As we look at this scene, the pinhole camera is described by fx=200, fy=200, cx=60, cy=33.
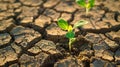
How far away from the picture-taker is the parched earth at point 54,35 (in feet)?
6.09

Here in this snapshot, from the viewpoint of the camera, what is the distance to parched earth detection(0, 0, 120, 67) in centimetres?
186

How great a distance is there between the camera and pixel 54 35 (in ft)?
7.01

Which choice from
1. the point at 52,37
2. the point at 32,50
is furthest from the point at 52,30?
the point at 32,50

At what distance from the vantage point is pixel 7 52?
6.35ft

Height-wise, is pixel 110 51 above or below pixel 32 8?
below

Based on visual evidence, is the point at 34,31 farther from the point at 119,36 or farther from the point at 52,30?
the point at 119,36

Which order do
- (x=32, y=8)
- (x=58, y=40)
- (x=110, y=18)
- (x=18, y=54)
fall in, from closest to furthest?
1. (x=18, y=54)
2. (x=58, y=40)
3. (x=110, y=18)
4. (x=32, y=8)

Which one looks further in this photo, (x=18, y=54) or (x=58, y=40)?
(x=58, y=40)

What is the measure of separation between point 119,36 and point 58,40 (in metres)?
0.65

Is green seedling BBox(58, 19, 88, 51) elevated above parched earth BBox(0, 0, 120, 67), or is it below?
above

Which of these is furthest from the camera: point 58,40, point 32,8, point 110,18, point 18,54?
point 32,8

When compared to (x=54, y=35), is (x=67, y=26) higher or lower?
higher

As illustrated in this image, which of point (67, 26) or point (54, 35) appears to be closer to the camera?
point (67, 26)

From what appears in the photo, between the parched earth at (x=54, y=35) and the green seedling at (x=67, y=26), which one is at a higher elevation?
the green seedling at (x=67, y=26)
